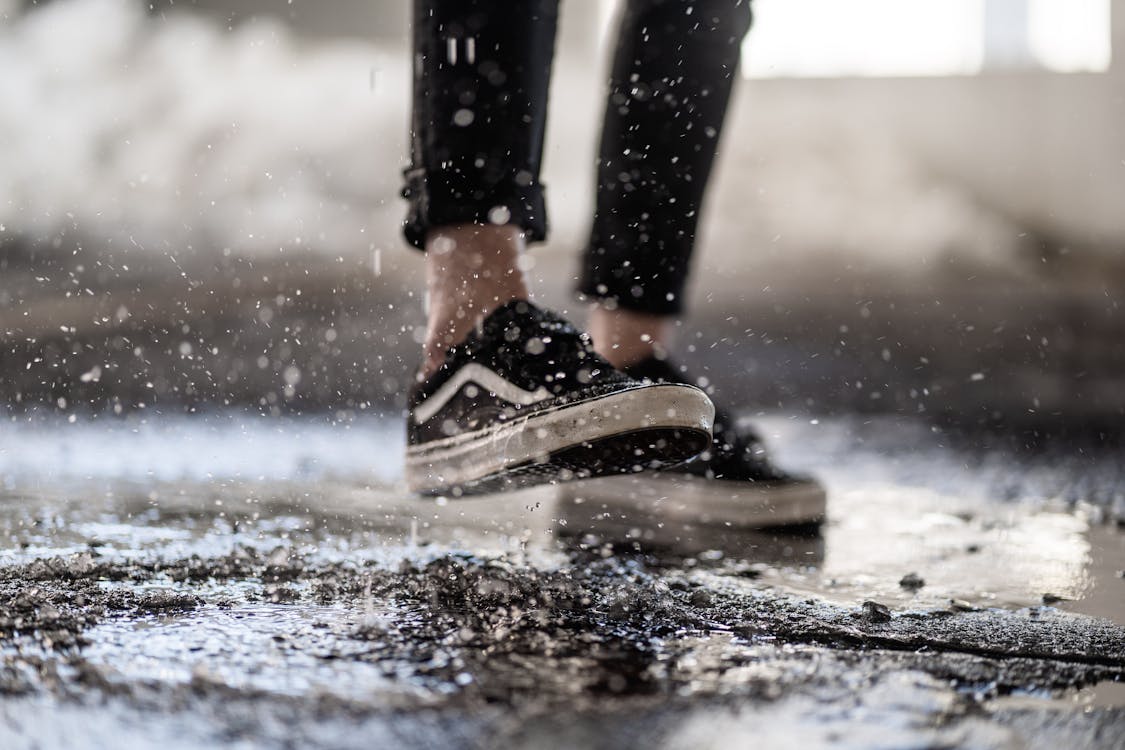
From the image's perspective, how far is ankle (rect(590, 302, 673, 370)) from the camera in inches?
46.4

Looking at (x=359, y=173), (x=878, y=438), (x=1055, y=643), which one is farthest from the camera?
(x=359, y=173)

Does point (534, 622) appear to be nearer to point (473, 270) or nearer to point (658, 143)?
point (473, 270)

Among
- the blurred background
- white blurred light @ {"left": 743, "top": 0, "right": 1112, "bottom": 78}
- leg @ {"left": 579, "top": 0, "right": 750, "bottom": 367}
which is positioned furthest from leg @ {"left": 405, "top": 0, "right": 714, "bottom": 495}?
white blurred light @ {"left": 743, "top": 0, "right": 1112, "bottom": 78}

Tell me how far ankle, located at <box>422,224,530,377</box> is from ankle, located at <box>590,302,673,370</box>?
0.77 ft

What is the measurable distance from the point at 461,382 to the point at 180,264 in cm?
247

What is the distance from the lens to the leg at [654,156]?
117 cm

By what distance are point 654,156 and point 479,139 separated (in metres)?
0.31

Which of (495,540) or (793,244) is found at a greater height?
(793,244)

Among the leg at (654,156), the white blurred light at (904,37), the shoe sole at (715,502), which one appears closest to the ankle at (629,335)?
the leg at (654,156)

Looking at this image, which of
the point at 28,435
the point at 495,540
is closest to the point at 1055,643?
the point at 495,540

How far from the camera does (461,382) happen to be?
3.11 feet

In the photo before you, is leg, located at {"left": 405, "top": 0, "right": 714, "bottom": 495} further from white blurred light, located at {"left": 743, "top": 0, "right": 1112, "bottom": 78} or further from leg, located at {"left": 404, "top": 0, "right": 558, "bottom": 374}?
white blurred light, located at {"left": 743, "top": 0, "right": 1112, "bottom": 78}

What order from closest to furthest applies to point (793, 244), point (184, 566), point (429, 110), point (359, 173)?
point (184, 566)
point (429, 110)
point (359, 173)
point (793, 244)

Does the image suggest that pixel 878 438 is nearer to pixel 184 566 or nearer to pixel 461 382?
pixel 461 382
